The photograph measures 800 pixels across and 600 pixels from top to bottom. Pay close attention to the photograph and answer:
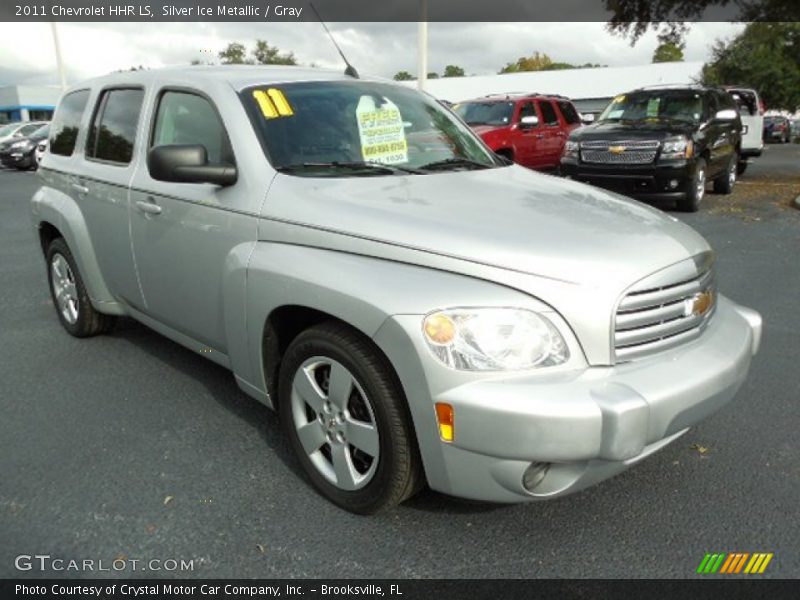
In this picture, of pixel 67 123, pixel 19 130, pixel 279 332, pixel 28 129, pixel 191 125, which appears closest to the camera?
pixel 279 332

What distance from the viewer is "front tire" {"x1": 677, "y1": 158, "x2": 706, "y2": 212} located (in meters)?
10.1

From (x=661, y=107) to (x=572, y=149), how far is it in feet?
6.02

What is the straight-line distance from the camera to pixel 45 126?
22.1 meters

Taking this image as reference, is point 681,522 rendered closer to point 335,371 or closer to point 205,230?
point 335,371

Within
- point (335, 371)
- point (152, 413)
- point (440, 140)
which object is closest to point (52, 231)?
point (152, 413)

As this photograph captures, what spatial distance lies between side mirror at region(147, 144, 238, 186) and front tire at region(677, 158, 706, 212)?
8629 millimetres

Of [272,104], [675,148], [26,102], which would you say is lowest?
[26,102]

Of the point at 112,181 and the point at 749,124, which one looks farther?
the point at 749,124

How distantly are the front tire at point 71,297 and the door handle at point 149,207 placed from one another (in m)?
1.19

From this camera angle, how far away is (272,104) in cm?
327

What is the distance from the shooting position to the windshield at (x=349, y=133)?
3.15 m

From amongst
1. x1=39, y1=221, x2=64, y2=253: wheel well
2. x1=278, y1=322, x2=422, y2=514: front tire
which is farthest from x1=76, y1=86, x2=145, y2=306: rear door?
x1=278, y1=322, x2=422, y2=514: front tire

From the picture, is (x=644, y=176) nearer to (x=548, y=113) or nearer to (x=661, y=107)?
(x=661, y=107)
